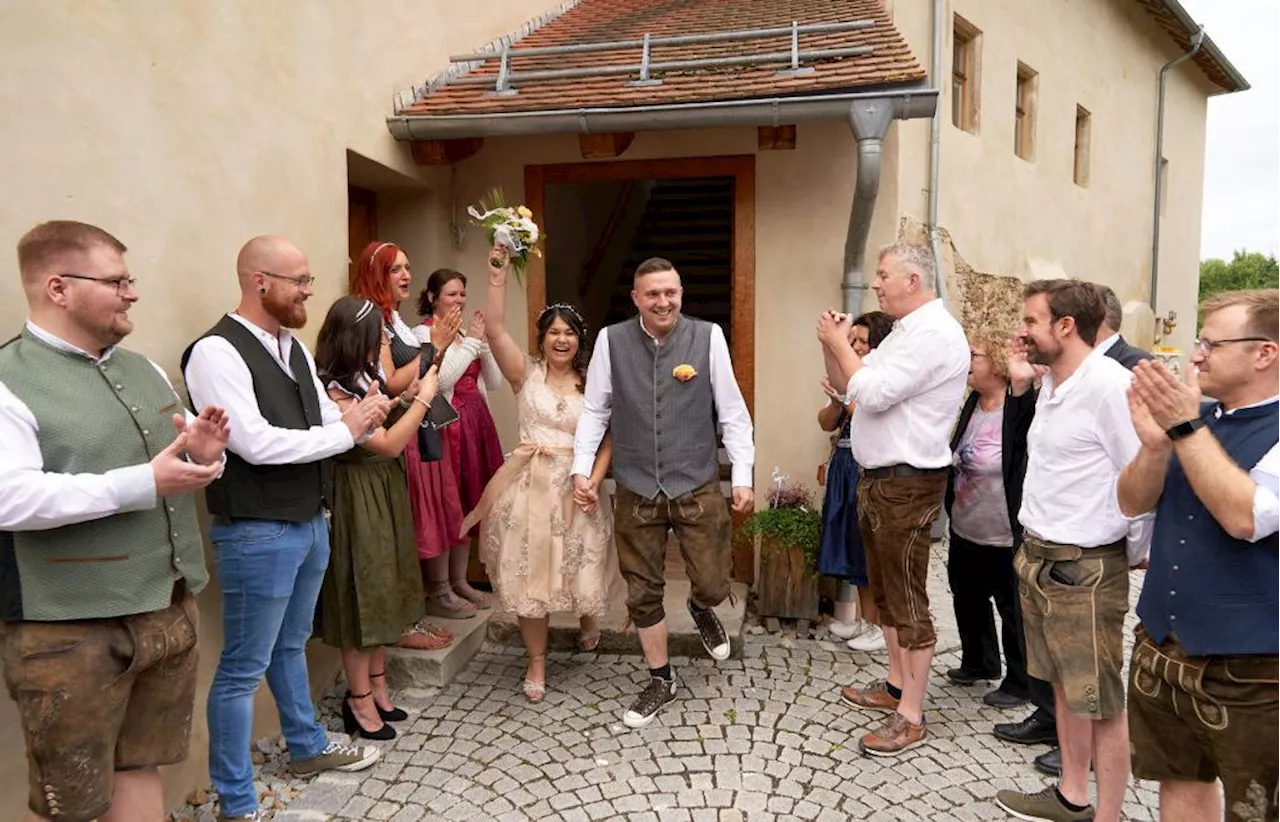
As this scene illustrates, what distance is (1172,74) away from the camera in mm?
12922

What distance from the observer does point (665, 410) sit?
12.9 ft

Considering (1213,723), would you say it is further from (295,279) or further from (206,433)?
(295,279)

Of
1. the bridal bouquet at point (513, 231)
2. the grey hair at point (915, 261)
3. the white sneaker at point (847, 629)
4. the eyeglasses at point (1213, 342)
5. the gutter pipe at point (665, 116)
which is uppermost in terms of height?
the gutter pipe at point (665, 116)

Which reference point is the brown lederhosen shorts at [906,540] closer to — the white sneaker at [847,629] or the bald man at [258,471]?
the white sneaker at [847,629]

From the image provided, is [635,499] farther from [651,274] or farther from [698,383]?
[651,274]

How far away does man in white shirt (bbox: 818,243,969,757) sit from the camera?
3537 millimetres

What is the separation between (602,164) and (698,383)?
94.2 inches

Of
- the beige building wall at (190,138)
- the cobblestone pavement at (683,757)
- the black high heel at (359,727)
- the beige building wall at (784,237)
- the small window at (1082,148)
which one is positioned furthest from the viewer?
the small window at (1082,148)

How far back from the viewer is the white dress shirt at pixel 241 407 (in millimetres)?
2834

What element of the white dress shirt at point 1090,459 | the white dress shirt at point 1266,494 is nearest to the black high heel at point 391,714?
the white dress shirt at point 1090,459

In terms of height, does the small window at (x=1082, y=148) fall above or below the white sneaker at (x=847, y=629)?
above

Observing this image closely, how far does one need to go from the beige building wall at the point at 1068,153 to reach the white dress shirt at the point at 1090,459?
11.4 ft

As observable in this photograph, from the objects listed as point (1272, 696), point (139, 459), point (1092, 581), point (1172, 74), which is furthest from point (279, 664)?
point (1172, 74)

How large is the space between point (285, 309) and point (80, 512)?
3.59 ft
